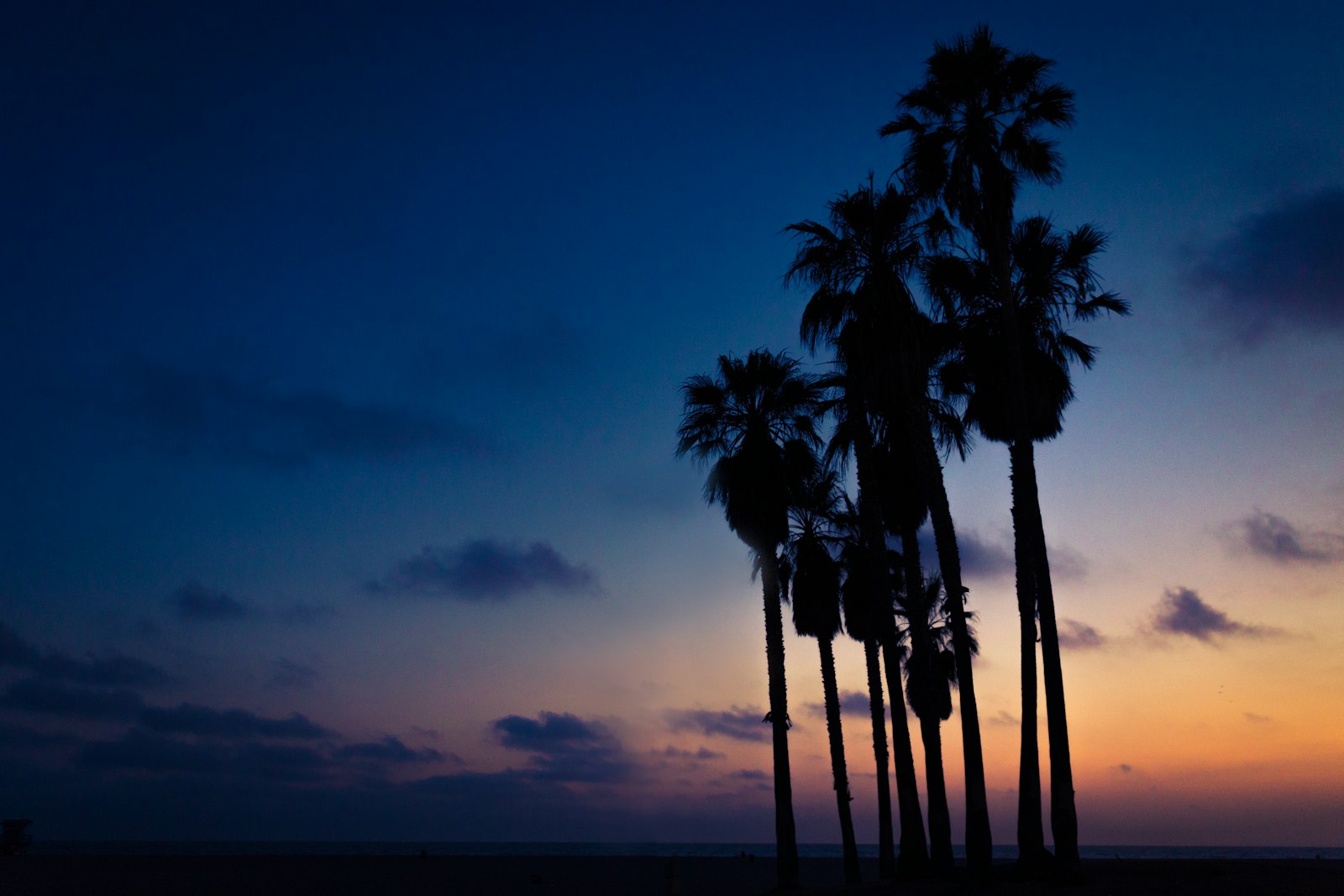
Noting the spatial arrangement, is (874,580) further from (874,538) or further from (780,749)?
(780,749)

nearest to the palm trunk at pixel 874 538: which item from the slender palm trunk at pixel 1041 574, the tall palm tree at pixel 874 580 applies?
the tall palm tree at pixel 874 580

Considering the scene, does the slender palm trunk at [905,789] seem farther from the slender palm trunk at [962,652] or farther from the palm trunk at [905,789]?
the slender palm trunk at [962,652]

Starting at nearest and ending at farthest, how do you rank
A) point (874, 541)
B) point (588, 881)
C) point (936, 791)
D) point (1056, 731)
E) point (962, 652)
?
point (1056, 731), point (962, 652), point (936, 791), point (874, 541), point (588, 881)

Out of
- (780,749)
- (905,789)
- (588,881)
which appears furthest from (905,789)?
(588,881)

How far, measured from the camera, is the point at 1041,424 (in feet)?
93.4

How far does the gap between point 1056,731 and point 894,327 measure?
11.8 m

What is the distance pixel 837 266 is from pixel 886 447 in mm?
7975

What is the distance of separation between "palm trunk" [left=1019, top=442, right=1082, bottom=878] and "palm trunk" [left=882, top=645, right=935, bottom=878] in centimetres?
668

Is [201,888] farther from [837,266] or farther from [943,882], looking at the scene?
[837,266]

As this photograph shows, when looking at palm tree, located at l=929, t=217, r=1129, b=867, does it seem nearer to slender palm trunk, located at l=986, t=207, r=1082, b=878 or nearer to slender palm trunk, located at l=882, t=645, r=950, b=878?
slender palm trunk, located at l=986, t=207, r=1082, b=878

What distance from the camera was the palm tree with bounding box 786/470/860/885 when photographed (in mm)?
36906

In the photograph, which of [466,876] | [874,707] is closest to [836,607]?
[874,707]

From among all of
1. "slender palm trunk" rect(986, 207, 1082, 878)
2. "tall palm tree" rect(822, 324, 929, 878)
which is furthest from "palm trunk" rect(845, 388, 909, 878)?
"slender palm trunk" rect(986, 207, 1082, 878)

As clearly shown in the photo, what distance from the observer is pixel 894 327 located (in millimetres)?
27938
